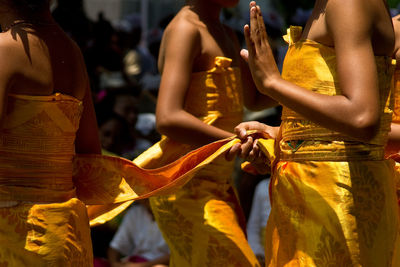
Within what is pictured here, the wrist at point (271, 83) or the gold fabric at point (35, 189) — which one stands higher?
the wrist at point (271, 83)

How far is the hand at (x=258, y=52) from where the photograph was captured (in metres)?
2.81

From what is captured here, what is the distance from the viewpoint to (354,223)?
2.74m

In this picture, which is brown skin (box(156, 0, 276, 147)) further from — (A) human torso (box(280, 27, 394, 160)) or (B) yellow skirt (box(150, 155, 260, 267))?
(A) human torso (box(280, 27, 394, 160))

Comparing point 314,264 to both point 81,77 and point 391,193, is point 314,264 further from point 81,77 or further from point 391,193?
point 81,77

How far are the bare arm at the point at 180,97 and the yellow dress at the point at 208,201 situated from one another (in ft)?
0.44

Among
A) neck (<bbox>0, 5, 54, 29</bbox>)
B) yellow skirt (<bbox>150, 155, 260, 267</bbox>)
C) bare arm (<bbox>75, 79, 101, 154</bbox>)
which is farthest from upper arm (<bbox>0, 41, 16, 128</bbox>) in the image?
yellow skirt (<bbox>150, 155, 260, 267</bbox>)

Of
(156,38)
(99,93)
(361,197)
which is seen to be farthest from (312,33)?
(156,38)

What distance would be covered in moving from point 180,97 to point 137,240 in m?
2.37

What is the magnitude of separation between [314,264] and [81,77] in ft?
3.81

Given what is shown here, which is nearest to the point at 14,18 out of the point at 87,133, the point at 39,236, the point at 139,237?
the point at 87,133

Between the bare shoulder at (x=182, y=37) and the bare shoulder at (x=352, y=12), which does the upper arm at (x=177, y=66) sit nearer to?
the bare shoulder at (x=182, y=37)

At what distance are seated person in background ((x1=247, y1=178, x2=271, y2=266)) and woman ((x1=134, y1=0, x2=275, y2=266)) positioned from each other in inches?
73.1

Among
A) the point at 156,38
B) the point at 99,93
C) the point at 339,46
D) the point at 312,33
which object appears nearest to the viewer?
the point at 339,46

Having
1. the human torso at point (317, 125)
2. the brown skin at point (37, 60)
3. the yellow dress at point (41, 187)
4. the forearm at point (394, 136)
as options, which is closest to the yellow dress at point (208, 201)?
Result: the yellow dress at point (41, 187)
